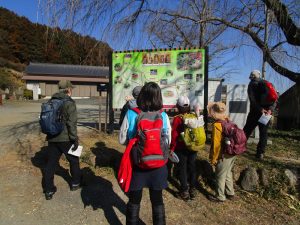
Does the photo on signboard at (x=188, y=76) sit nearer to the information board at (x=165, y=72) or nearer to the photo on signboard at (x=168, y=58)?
the information board at (x=165, y=72)

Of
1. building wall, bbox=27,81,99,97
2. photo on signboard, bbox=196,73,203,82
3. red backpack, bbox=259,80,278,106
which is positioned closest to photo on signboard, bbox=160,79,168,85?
photo on signboard, bbox=196,73,203,82

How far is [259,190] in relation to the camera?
4.70 metres

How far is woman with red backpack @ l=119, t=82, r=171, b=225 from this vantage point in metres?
2.84

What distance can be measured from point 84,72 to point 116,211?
35708 mm

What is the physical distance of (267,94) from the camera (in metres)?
5.29

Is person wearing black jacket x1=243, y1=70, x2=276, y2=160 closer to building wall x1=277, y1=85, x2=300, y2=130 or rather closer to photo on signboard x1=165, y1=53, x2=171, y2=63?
photo on signboard x1=165, y1=53, x2=171, y2=63

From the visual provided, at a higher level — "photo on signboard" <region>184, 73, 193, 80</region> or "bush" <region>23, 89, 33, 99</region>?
"photo on signboard" <region>184, 73, 193, 80</region>

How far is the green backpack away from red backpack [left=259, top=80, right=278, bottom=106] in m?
1.83

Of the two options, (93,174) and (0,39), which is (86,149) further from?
(0,39)

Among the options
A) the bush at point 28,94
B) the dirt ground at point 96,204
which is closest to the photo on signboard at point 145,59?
the dirt ground at point 96,204

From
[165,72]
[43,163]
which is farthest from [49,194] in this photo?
[165,72]

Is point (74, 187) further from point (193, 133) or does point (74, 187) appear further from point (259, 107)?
point (259, 107)

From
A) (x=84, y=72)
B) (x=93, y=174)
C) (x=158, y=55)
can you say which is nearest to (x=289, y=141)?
(x=158, y=55)

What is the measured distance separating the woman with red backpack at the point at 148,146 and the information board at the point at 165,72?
3.39m
